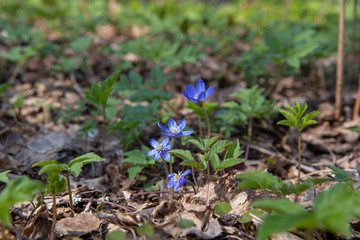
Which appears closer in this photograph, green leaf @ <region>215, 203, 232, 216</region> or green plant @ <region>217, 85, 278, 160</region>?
green leaf @ <region>215, 203, 232, 216</region>

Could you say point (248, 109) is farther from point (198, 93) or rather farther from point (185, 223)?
point (185, 223)

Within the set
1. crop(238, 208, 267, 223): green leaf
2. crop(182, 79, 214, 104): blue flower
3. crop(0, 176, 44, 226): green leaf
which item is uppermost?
crop(182, 79, 214, 104): blue flower

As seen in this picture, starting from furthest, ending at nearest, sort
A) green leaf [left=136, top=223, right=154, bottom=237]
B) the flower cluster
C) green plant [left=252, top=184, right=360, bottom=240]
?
1. the flower cluster
2. green leaf [left=136, top=223, right=154, bottom=237]
3. green plant [left=252, top=184, right=360, bottom=240]

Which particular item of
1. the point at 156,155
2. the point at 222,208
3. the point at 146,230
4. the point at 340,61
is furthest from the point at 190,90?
the point at 340,61

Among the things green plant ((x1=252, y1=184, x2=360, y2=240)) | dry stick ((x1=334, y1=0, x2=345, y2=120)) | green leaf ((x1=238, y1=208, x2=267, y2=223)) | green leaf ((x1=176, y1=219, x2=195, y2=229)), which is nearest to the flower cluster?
green leaf ((x1=176, y1=219, x2=195, y2=229))

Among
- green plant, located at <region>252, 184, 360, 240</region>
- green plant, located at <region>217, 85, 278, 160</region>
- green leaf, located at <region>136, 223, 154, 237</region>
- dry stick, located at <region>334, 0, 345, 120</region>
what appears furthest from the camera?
dry stick, located at <region>334, 0, 345, 120</region>

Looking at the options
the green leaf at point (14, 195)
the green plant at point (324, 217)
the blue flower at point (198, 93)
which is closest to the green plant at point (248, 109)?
the blue flower at point (198, 93)

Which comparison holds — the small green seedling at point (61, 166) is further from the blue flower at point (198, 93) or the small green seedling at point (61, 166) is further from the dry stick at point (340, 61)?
the dry stick at point (340, 61)

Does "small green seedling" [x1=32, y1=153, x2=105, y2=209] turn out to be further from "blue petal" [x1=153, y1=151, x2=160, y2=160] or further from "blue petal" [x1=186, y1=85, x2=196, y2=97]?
"blue petal" [x1=186, y1=85, x2=196, y2=97]

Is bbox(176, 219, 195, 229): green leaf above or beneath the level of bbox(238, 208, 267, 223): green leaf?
above
